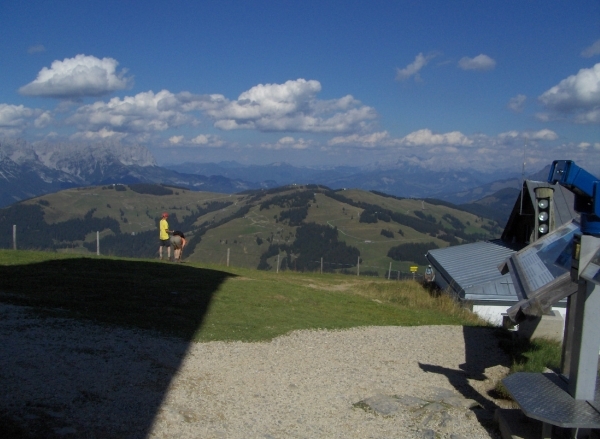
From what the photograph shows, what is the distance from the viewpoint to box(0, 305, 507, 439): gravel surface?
7.07m

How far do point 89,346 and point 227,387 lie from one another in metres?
2.63

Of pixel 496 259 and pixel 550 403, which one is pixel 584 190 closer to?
pixel 550 403

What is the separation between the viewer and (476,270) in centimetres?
2352

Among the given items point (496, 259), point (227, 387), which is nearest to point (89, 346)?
point (227, 387)

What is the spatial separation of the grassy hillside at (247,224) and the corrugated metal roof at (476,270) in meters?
43.4

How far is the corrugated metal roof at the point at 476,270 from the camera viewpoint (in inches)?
812

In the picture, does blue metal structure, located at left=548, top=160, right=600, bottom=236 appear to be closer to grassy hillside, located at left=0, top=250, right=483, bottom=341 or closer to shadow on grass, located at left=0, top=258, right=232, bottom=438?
shadow on grass, located at left=0, top=258, right=232, bottom=438

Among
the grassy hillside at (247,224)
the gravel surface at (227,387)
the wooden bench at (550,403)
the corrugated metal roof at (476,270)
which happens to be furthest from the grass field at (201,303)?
the grassy hillside at (247,224)

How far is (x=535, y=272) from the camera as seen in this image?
24.6 feet

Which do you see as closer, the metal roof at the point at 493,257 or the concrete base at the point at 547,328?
the concrete base at the point at 547,328

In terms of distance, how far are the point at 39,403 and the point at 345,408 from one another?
14.3 ft

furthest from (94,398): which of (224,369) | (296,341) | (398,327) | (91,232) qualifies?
(91,232)

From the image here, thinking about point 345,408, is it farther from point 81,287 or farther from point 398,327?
point 81,287

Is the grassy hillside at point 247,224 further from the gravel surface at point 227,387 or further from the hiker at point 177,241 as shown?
the gravel surface at point 227,387
